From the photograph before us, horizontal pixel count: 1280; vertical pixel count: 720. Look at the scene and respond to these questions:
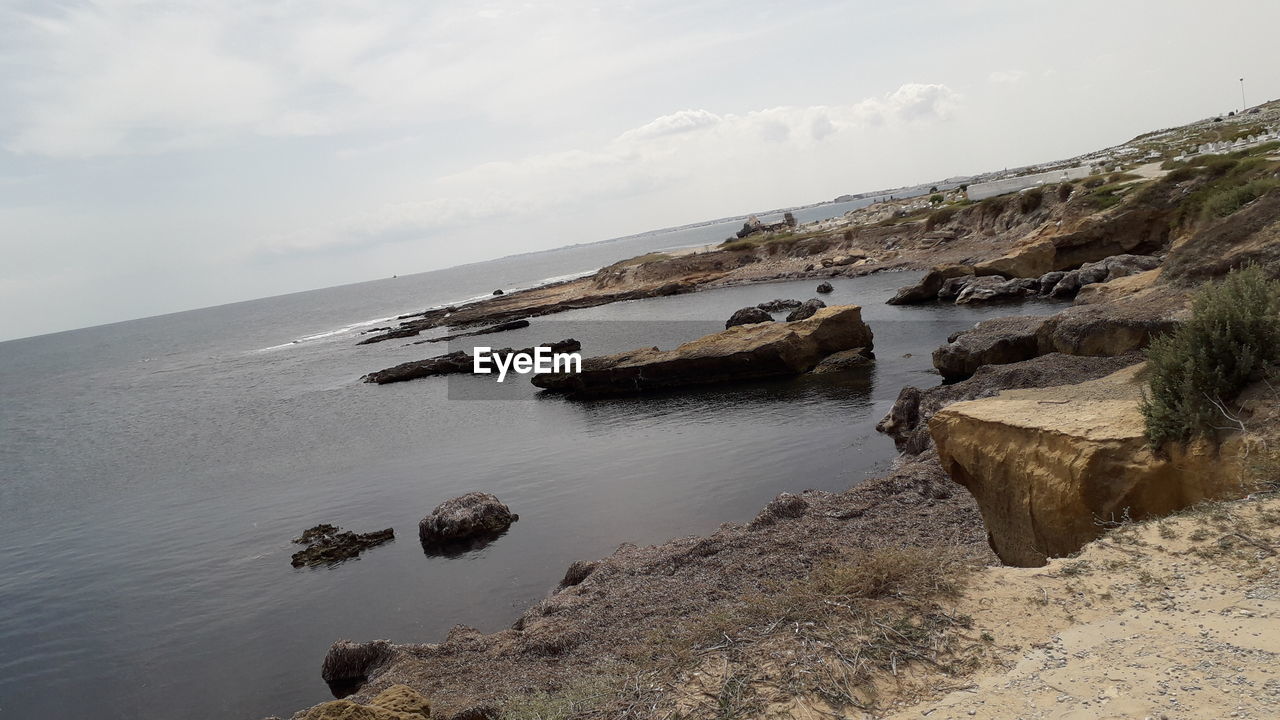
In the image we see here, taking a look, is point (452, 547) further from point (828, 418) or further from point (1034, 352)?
point (1034, 352)

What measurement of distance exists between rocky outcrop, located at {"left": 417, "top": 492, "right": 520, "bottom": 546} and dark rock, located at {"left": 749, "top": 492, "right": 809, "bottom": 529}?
7.84 meters

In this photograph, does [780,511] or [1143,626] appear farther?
[780,511]

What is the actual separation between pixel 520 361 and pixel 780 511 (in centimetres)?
3941

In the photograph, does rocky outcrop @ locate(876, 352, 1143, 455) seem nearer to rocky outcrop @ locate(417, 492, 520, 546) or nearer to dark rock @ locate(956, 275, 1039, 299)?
rocky outcrop @ locate(417, 492, 520, 546)

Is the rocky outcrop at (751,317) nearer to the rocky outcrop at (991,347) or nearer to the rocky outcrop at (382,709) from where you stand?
the rocky outcrop at (991,347)

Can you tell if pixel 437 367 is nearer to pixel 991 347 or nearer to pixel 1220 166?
pixel 991 347

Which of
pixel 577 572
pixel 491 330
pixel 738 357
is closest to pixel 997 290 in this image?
pixel 738 357

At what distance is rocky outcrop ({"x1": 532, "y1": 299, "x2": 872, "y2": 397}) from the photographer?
34469 millimetres

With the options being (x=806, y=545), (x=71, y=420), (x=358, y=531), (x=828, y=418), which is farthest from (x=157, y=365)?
(x=806, y=545)

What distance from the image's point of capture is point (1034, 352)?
23984mm

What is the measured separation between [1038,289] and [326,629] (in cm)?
4159

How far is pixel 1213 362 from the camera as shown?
8164 mm

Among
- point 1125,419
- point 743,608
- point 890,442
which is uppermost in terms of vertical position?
point 1125,419

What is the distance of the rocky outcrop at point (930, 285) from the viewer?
49.4 meters
